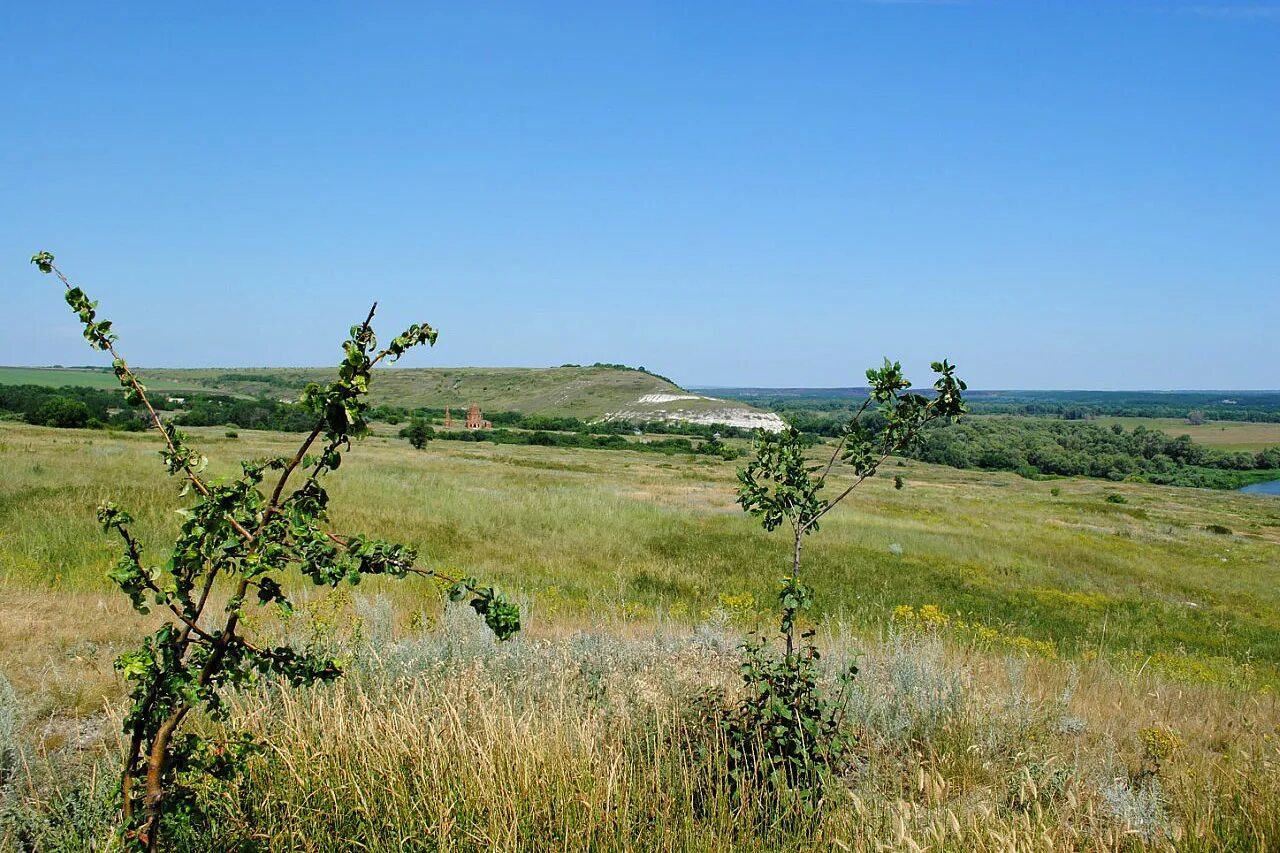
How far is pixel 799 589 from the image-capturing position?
12.8ft

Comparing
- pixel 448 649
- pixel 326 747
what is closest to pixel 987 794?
pixel 326 747

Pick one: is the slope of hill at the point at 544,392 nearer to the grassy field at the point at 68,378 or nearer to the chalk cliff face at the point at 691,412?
the chalk cliff face at the point at 691,412

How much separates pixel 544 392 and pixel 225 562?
157 m

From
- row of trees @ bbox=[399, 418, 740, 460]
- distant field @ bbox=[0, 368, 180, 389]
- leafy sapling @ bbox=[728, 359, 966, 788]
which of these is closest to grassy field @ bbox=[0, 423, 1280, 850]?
leafy sapling @ bbox=[728, 359, 966, 788]

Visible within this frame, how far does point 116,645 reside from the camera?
5586 millimetres

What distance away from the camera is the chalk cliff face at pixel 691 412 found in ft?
425

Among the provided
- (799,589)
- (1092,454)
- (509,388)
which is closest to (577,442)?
(799,589)

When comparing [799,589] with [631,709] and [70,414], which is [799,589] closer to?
[631,709]

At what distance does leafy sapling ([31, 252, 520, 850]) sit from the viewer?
6.79 feet

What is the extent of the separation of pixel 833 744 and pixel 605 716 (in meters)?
1.40

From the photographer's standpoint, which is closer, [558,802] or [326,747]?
[558,802]

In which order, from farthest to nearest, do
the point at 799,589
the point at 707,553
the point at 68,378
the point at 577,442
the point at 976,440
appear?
the point at 68,378 → the point at 976,440 → the point at 577,442 → the point at 707,553 → the point at 799,589

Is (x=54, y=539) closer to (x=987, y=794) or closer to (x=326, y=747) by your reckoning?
(x=326, y=747)

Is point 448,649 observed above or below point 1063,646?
above
